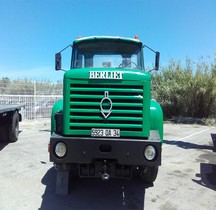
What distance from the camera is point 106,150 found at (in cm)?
411

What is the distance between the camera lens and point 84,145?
405cm

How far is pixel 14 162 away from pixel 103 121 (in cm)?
379

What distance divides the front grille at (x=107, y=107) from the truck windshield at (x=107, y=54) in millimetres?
1228

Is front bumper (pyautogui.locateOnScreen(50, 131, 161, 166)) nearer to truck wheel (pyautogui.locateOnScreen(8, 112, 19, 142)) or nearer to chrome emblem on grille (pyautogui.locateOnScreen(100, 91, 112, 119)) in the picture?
chrome emblem on grille (pyautogui.locateOnScreen(100, 91, 112, 119))

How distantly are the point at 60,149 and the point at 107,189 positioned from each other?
1611 millimetres

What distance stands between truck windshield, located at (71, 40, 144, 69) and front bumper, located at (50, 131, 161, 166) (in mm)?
1791

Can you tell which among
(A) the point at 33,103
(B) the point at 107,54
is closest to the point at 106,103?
(B) the point at 107,54

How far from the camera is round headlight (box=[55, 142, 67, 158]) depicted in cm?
411

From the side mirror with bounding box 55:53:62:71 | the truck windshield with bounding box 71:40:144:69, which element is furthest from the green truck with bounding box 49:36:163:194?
the side mirror with bounding box 55:53:62:71

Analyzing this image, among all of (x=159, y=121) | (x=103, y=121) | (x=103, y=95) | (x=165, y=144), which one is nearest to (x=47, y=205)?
(x=103, y=121)

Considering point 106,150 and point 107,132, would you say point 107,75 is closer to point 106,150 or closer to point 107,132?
point 107,132

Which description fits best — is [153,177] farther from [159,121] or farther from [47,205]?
[47,205]

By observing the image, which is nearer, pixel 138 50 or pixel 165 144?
pixel 138 50

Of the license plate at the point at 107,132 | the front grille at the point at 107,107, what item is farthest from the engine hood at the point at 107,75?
the license plate at the point at 107,132
